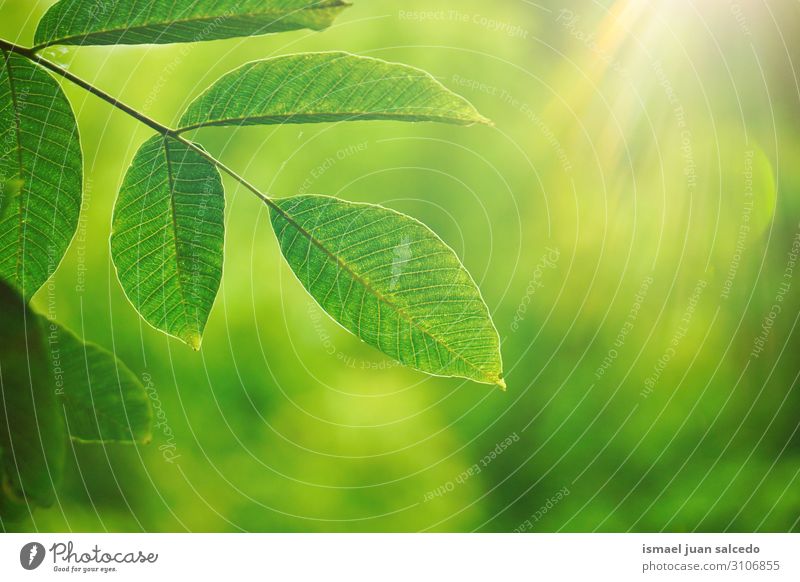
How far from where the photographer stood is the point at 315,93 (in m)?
0.51

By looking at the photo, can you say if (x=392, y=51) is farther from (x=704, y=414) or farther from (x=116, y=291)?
(x=704, y=414)

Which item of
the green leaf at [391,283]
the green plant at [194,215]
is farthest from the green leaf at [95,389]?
the green leaf at [391,283]

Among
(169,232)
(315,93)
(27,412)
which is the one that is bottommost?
(27,412)

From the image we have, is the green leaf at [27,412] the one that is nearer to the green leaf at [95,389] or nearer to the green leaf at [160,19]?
Answer: the green leaf at [95,389]

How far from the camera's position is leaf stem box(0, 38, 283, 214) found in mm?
503

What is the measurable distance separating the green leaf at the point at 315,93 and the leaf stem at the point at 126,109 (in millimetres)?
19

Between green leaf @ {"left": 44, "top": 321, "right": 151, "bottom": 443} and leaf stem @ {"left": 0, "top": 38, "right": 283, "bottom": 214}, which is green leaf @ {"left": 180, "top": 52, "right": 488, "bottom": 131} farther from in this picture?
green leaf @ {"left": 44, "top": 321, "right": 151, "bottom": 443}

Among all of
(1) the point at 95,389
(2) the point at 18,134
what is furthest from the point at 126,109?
(1) the point at 95,389

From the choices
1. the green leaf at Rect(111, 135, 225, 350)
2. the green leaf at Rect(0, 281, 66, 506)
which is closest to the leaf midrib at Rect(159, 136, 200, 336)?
the green leaf at Rect(111, 135, 225, 350)

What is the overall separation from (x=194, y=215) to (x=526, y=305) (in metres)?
0.33

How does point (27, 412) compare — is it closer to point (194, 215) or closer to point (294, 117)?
point (194, 215)

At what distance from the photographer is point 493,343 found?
560 mm

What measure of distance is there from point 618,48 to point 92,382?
1.94 ft

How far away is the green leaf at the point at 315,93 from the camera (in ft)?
1.65
